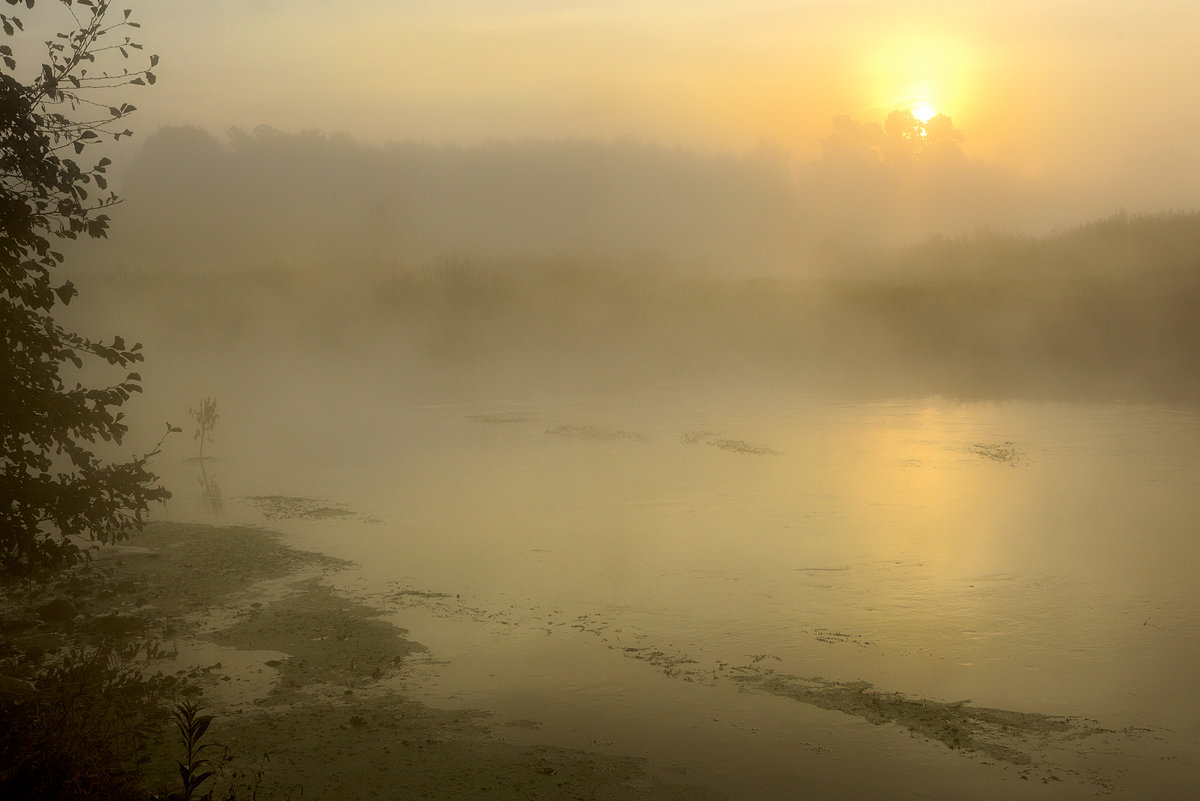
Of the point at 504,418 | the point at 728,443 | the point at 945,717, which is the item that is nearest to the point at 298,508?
the point at 728,443

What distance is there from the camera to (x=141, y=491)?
7410mm

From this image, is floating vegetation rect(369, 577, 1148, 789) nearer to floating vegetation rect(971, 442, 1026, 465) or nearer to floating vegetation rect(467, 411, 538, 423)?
floating vegetation rect(971, 442, 1026, 465)

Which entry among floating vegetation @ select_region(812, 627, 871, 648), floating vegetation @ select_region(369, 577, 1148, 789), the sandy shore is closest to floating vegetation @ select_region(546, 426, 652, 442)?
the sandy shore

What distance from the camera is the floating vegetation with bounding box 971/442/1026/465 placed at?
74.2 feet

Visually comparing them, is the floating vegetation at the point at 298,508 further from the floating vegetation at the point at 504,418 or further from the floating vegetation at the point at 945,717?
the floating vegetation at the point at 504,418

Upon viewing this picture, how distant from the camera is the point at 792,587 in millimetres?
12320

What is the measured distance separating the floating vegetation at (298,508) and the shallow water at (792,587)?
0.15 metres

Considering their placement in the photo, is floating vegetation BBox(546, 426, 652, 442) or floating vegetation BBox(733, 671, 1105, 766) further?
floating vegetation BBox(546, 426, 652, 442)

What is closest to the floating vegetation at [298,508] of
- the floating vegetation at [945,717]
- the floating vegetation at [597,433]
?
the floating vegetation at [945,717]

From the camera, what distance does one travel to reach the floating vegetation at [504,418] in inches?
1367

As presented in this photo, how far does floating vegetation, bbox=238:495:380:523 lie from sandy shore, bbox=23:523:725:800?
12.9ft

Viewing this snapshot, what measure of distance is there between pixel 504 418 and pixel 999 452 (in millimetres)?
17784

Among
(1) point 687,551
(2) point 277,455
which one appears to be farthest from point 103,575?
(2) point 277,455

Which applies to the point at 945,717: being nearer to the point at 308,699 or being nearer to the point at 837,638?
the point at 837,638
